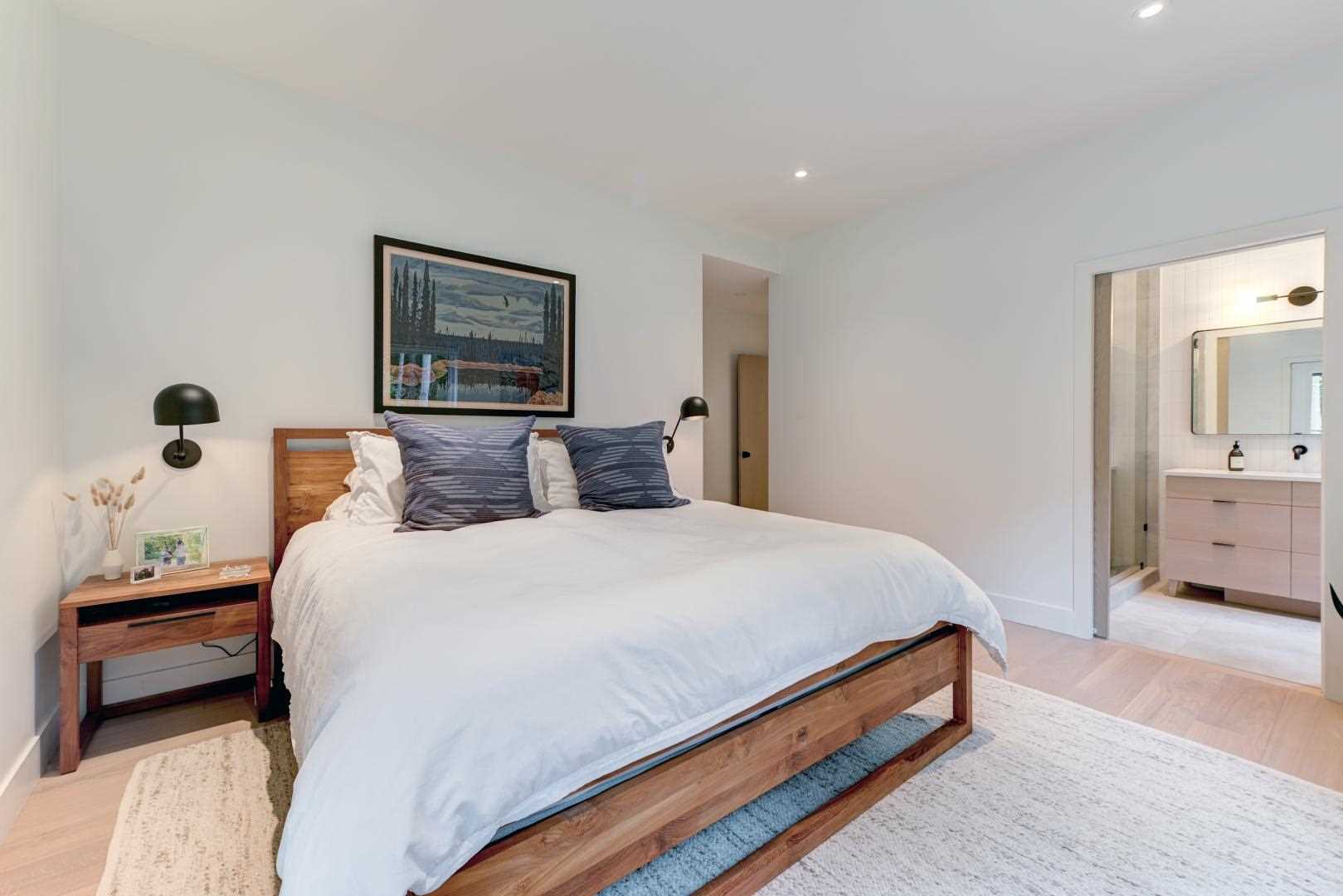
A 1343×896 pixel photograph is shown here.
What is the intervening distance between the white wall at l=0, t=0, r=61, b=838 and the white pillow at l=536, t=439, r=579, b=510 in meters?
1.71

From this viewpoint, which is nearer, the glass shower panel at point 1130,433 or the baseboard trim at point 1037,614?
the baseboard trim at point 1037,614

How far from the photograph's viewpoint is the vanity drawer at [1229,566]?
331 centimetres

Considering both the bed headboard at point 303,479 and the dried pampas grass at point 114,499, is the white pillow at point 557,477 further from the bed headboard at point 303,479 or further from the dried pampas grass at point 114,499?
the dried pampas grass at point 114,499

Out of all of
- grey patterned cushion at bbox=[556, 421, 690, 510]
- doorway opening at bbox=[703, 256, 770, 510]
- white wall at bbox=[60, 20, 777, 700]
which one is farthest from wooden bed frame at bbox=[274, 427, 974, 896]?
doorway opening at bbox=[703, 256, 770, 510]

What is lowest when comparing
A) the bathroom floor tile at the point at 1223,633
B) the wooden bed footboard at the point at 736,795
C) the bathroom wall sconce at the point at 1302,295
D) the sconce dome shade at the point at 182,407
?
the bathroom floor tile at the point at 1223,633

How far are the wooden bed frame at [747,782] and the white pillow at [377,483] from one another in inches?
62.4

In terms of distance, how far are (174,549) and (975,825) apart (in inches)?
115

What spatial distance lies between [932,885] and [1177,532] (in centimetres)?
370

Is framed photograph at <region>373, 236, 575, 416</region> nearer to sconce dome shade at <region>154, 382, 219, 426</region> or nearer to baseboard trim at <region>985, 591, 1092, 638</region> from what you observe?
sconce dome shade at <region>154, 382, 219, 426</region>

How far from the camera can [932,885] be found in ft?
4.43

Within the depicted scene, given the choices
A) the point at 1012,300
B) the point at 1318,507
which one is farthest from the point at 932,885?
the point at 1318,507

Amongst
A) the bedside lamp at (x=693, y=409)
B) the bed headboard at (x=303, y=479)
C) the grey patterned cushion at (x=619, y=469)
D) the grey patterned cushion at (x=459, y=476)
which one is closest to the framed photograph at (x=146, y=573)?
the bed headboard at (x=303, y=479)

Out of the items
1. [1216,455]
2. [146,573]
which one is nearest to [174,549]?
[146,573]

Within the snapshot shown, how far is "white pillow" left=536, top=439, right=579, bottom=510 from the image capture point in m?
2.73
